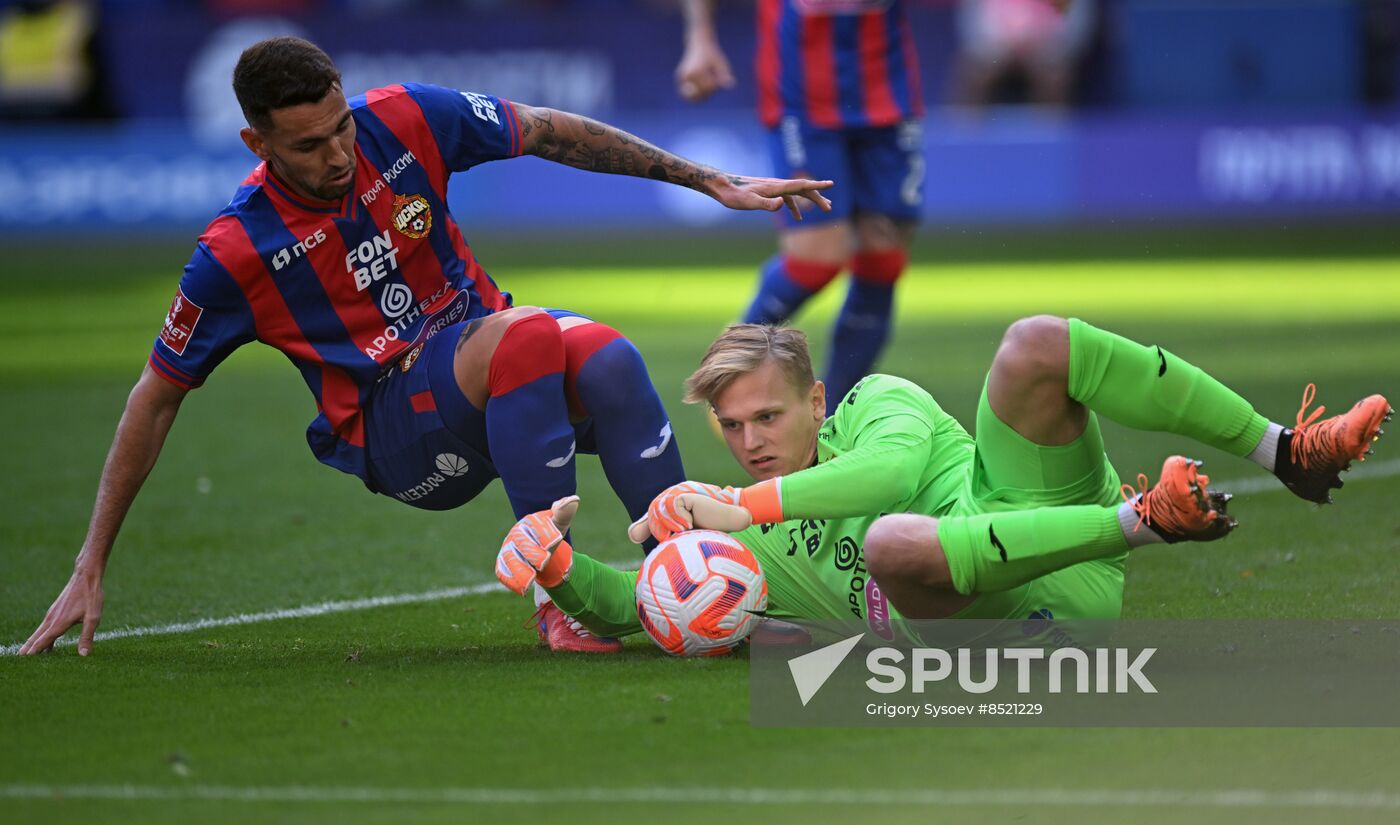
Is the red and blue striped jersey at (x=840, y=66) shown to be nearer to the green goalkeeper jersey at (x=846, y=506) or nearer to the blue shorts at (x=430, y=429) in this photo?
the blue shorts at (x=430, y=429)

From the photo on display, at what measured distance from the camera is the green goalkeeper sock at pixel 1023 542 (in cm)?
383

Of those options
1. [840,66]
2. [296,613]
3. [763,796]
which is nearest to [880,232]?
[840,66]

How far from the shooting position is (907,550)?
12.9 feet

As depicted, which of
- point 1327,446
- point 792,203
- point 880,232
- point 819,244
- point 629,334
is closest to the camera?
point 1327,446

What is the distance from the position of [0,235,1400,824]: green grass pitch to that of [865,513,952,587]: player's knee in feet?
1.20

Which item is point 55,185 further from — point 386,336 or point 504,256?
point 386,336

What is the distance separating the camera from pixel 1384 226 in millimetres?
19859

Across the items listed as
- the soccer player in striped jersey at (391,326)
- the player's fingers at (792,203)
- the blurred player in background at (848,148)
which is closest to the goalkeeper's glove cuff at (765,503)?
the soccer player in striped jersey at (391,326)

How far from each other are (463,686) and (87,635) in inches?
39.9

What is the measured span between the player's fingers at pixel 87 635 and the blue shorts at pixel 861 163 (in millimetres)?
3986

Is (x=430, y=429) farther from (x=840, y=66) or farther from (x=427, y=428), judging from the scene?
(x=840, y=66)


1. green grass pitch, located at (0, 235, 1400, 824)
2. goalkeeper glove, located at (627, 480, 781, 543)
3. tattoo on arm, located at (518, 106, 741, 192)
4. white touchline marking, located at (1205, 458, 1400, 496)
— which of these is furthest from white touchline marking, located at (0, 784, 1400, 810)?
white touchline marking, located at (1205, 458, 1400, 496)

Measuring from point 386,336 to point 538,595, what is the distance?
0.73 meters

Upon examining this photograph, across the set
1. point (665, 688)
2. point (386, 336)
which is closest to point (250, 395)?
point (386, 336)
